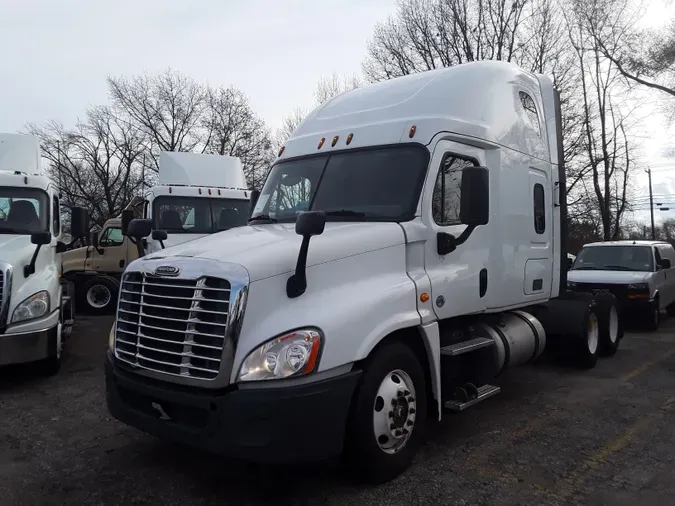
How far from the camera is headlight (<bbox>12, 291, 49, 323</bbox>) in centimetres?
662

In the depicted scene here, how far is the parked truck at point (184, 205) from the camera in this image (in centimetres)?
1177

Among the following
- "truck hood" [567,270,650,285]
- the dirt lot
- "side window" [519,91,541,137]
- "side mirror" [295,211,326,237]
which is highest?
"side window" [519,91,541,137]

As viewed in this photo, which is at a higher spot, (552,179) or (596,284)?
(552,179)

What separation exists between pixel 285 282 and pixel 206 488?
1.65m

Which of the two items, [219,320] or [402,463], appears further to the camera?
[402,463]

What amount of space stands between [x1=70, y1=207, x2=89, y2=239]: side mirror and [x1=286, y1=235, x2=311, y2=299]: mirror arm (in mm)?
5364

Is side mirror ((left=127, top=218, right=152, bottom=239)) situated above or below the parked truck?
below

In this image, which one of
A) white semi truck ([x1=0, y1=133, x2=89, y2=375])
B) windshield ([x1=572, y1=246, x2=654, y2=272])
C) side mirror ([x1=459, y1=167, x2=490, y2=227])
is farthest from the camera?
windshield ([x1=572, y1=246, x2=654, y2=272])

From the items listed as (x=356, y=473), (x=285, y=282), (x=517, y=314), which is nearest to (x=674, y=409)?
(x=517, y=314)

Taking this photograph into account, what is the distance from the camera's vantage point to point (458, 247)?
196 inches

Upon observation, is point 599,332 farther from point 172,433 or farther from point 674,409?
point 172,433

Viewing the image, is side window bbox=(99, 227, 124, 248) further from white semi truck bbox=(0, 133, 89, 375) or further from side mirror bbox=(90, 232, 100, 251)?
white semi truck bbox=(0, 133, 89, 375)

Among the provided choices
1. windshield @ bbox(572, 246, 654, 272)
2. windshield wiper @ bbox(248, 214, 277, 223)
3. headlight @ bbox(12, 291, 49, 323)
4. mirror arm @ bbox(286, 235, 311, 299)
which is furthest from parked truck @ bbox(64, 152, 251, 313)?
windshield @ bbox(572, 246, 654, 272)

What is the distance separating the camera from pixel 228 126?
3988 centimetres
